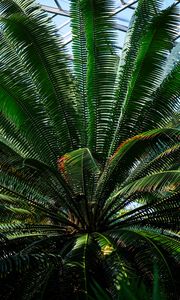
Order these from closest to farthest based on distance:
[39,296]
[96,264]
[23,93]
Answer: [39,296] < [96,264] < [23,93]

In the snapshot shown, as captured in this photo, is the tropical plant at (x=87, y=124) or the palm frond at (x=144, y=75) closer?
the tropical plant at (x=87, y=124)

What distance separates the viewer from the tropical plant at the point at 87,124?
4547 millimetres

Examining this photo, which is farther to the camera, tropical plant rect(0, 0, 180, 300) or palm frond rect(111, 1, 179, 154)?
palm frond rect(111, 1, 179, 154)

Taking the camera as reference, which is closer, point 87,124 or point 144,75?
point 144,75

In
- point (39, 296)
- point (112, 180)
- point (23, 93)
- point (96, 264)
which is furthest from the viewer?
point (23, 93)

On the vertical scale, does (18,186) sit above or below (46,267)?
above

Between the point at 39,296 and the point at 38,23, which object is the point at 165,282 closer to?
the point at 39,296

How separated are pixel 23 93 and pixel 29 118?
0.28 metres

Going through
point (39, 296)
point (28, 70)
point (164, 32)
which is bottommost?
point (39, 296)

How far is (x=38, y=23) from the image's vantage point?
523 cm

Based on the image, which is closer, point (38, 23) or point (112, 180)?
point (112, 180)

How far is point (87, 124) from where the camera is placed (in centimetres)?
533

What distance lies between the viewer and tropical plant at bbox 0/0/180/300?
4547 millimetres

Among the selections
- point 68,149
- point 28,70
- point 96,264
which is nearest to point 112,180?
point 68,149
